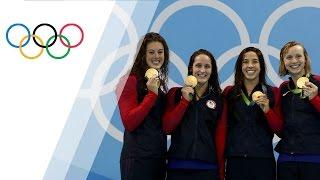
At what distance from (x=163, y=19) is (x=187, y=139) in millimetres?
1787

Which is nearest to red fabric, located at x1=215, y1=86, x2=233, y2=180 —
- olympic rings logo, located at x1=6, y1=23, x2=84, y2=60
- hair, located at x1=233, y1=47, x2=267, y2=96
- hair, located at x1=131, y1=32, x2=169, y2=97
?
hair, located at x1=233, y1=47, x2=267, y2=96

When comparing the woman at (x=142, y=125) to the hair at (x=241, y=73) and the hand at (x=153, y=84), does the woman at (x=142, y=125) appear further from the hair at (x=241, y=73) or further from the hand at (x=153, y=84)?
the hair at (x=241, y=73)

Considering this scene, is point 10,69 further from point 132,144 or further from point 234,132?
point 234,132

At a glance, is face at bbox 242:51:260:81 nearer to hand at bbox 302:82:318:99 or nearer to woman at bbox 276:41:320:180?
woman at bbox 276:41:320:180

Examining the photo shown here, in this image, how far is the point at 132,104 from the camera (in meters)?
3.35

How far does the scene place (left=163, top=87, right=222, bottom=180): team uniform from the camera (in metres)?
3.32

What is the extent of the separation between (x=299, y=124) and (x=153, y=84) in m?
1.12

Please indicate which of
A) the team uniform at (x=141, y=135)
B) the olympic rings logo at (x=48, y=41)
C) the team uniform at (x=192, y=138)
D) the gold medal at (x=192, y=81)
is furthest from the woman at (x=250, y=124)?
the olympic rings logo at (x=48, y=41)

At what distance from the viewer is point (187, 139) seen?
11.0 ft

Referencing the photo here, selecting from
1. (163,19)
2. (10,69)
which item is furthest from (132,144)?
(10,69)

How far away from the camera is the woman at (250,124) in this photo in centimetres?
331

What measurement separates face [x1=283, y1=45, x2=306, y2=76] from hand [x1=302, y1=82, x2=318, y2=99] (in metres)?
0.21

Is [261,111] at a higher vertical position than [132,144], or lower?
higher

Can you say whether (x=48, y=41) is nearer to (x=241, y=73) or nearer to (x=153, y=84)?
(x=153, y=84)
